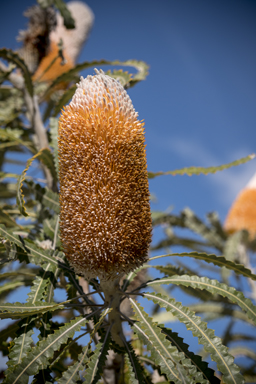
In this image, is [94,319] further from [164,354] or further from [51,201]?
[51,201]

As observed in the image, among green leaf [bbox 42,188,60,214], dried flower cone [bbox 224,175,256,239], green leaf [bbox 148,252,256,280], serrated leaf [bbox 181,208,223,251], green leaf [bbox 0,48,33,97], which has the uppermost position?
dried flower cone [bbox 224,175,256,239]

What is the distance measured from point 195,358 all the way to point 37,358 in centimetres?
51

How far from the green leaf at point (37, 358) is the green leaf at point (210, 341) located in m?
0.36

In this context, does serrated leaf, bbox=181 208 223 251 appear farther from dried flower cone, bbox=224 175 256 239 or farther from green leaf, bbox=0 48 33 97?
green leaf, bbox=0 48 33 97

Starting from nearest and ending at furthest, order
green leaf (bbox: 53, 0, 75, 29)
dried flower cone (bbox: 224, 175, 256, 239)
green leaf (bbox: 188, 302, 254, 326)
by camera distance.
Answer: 1. green leaf (bbox: 53, 0, 75, 29)
2. green leaf (bbox: 188, 302, 254, 326)
3. dried flower cone (bbox: 224, 175, 256, 239)

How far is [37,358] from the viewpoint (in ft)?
3.10

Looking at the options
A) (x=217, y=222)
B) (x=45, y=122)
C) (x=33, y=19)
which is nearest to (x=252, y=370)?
(x=217, y=222)

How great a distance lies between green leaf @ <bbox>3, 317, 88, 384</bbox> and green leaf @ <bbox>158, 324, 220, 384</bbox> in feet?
1.13

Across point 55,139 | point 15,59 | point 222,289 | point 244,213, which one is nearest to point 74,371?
point 222,289

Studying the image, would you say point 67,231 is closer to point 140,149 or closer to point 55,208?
point 140,149

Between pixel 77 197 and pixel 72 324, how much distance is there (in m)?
0.43

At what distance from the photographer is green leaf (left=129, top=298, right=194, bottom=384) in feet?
3.06

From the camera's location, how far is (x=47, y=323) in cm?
110

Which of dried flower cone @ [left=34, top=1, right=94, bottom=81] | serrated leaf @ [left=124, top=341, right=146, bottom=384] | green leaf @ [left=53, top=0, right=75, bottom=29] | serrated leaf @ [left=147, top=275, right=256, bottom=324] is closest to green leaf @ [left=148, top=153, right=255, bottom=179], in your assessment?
serrated leaf @ [left=147, top=275, right=256, bottom=324]
